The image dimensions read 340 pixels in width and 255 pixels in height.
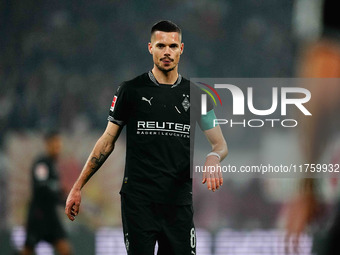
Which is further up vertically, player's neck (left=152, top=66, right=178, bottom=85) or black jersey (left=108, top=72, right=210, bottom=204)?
player's neck (left=152, top=66, right=178, bottom=85)

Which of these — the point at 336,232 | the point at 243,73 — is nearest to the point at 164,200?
the point at 336,232

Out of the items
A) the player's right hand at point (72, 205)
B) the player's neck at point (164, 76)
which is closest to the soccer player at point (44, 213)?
the player's right hand at point (72, 205)

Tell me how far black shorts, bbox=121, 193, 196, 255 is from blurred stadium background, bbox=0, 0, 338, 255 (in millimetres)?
4510

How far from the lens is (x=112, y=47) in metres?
8.45

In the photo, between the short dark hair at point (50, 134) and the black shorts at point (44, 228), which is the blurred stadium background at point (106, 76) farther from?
the black shorts at point (44, 228)

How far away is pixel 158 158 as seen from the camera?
Result: 10.9 feet

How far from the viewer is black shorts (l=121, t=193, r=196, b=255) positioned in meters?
3.29

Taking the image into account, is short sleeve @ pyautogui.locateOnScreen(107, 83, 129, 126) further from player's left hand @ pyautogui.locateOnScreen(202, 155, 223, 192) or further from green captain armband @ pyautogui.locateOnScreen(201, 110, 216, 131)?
player's left hand @ pyautogui.locateOnScreen(202, 155, 223, 192)

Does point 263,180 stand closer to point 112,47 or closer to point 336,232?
point 112,47

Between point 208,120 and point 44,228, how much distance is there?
15.4 ft

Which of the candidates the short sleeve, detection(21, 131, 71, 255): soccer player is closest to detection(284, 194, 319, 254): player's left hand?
the short sleeve

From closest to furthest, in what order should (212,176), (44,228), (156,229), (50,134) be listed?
(212,176), (156,229), (44,228), (50,134)

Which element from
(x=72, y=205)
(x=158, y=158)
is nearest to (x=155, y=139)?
(x=158, y=158)

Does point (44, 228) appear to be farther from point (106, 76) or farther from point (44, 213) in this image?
point (106, 76)
